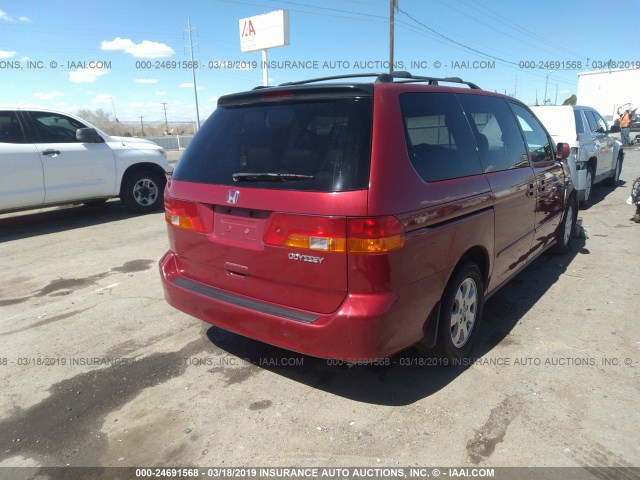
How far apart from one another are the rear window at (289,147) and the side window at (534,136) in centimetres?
243

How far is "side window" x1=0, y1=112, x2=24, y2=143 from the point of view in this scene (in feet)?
22.5

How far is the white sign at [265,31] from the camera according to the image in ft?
73.5

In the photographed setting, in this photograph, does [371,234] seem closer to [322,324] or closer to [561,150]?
[322,324]

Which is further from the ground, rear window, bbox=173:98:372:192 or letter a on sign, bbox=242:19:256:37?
letter a on sign, bbox=242:19:256:37

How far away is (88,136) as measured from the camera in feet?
25.0

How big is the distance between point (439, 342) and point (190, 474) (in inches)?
65.5

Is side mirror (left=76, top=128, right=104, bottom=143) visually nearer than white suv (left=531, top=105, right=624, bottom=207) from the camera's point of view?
Yes

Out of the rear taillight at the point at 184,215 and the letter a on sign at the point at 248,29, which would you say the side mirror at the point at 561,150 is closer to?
the rear taillight at the point at 184,215

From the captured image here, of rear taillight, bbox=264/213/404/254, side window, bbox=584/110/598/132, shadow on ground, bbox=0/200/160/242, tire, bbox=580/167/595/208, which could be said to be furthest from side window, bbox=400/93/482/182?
side window, bbox=584/110/598/132

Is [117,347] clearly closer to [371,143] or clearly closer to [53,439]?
[53,439]

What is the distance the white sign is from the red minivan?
20984 millimetres

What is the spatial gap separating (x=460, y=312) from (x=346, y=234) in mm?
1280

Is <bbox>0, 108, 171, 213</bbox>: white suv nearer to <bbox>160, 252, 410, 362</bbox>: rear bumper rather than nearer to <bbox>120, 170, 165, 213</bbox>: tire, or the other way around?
<bbox>120, 170, 165, 213</bbox>: tire

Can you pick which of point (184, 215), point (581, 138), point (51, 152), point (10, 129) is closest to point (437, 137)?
point (184, 215)
